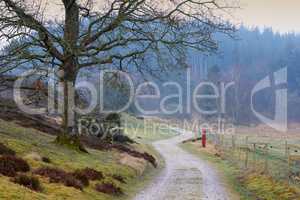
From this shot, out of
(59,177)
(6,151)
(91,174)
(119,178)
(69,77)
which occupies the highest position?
(69,77)

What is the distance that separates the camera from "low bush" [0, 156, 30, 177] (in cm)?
1509

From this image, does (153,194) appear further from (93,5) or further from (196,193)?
(93,5)

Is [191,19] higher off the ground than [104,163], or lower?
higher

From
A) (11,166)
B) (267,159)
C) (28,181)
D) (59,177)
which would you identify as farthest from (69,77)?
(267,159)

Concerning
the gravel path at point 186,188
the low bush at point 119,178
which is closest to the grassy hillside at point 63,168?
the low bush at point 119,178

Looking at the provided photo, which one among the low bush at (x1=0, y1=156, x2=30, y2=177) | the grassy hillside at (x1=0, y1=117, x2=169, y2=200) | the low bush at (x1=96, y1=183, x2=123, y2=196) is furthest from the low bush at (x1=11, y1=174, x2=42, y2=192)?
the low bush at (x1=96, y1=183, x2=123, y2=196)

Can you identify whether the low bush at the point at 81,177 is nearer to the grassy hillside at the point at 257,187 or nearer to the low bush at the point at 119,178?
the low bush at the point at 119,178

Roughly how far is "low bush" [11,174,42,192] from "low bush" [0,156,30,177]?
0.38 m

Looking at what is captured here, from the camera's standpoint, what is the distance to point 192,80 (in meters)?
196

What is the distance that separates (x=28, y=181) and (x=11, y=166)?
1.42 metres

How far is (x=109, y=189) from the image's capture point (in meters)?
18.2

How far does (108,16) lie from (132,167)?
27.9ft

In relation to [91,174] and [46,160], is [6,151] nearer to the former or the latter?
[46,160]

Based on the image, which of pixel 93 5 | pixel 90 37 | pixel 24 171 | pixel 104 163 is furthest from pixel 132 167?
pixel 24 171
